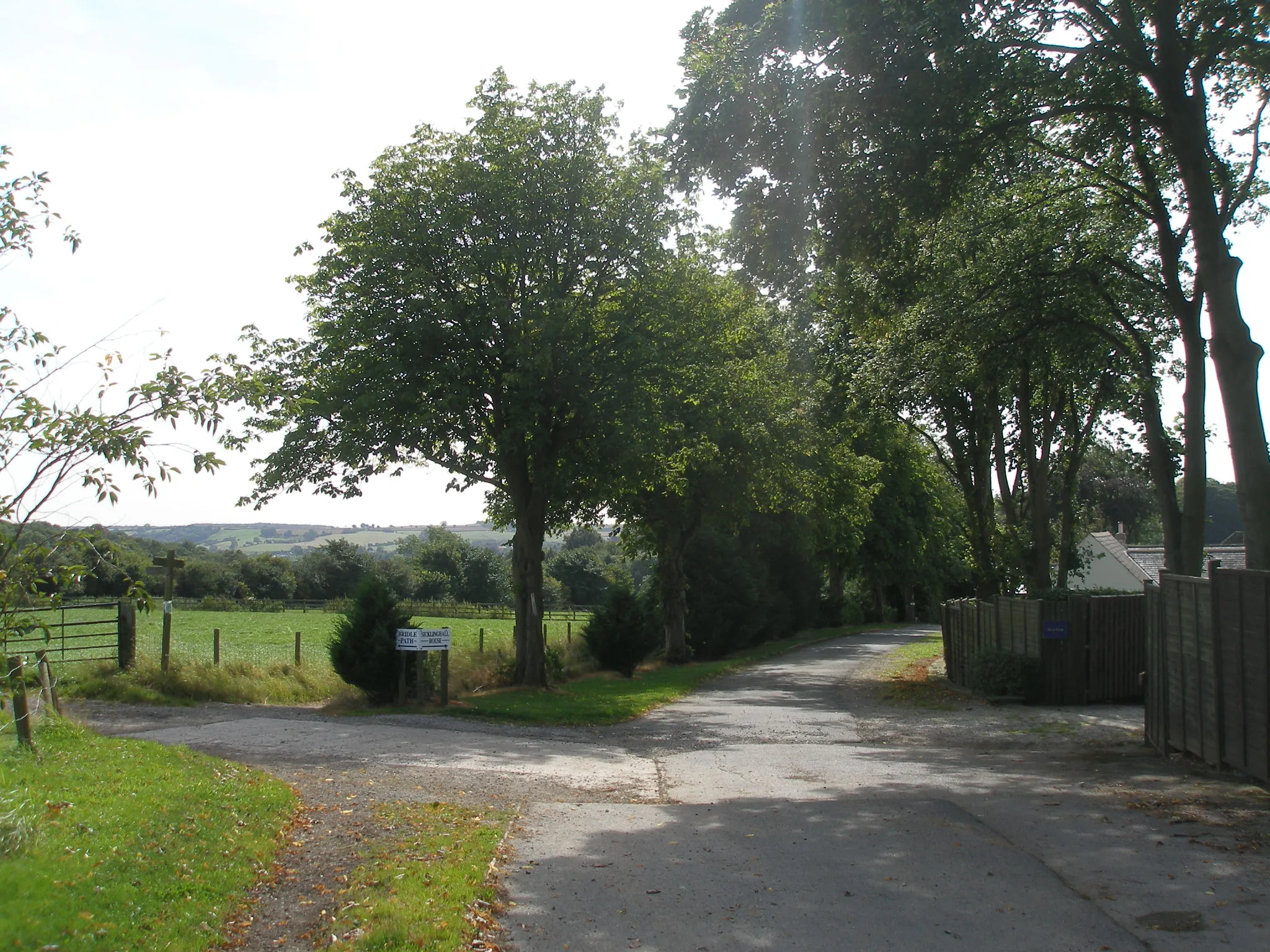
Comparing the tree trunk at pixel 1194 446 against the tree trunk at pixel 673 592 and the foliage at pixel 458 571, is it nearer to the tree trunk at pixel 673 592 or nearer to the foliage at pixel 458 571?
the tree trunk at pixel 673 592

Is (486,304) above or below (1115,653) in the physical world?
above

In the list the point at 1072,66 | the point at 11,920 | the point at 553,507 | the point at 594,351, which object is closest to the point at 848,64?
the point at 1072,66

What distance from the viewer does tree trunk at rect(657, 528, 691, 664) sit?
111ft

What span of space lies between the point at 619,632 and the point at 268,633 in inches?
823

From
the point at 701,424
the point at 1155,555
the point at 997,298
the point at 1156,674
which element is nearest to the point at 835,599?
the point at 1155,555

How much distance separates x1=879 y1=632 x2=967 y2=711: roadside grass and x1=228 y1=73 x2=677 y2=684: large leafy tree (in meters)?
7.73

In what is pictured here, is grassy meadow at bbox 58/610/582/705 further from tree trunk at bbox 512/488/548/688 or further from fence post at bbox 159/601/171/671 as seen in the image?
tree trunk at bbox 512/488/548/688

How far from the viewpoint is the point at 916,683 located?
24469 millimetres

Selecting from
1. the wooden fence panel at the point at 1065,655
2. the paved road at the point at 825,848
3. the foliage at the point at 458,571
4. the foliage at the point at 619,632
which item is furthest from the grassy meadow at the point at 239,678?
the foliage at the point at 458,571

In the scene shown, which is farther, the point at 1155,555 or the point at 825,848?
the point at 1155,555

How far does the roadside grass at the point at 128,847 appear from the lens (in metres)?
4.92

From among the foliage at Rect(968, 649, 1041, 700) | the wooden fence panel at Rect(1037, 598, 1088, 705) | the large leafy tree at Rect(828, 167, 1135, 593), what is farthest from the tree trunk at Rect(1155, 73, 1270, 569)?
the foliage at Rect(968, 649, 1041, 700)

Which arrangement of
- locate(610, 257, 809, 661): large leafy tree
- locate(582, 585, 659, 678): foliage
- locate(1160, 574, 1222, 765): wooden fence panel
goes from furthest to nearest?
locate(582, 585, 659, 678): foliage
locate(610, 257, 809, 661): large leafy tree
locate(1160, 574, 1222, 765): wooden fence panel

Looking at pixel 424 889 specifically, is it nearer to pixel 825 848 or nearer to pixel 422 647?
pixel 825 848
